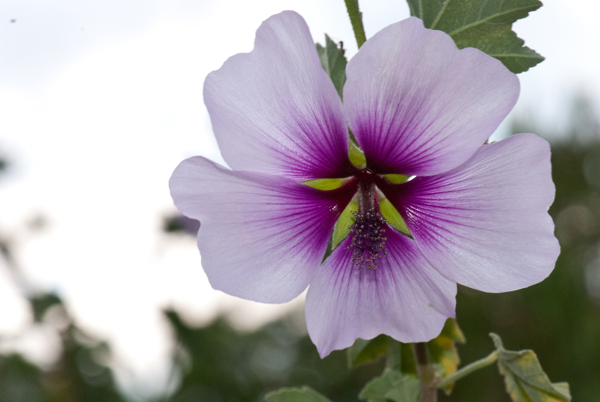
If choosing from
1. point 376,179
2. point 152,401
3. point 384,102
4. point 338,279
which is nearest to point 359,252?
point 338,279

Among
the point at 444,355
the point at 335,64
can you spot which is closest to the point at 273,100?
the point at 335,64

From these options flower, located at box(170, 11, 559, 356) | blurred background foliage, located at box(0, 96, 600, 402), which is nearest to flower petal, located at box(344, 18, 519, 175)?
flower, located at box(170, 11, 559, 356)

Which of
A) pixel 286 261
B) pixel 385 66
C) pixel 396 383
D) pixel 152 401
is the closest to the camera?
pixel 385 66

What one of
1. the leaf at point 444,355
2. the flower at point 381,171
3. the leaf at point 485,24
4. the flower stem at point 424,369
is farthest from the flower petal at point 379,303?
the leaf at point 485,24

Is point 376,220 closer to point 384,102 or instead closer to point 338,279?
point 338,279

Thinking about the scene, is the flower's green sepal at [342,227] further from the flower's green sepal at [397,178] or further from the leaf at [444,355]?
the leaf at [444,355]

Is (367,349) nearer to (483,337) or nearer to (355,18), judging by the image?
(355,18)
